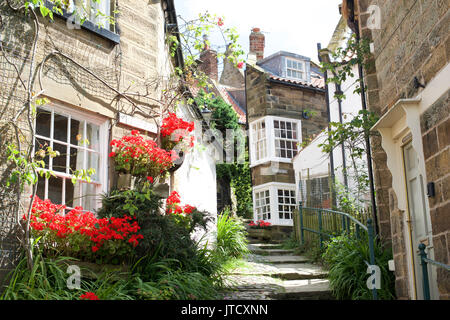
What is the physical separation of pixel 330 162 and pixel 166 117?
24.6 ft

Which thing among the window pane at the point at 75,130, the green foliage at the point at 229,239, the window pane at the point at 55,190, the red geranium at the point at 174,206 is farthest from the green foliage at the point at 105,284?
the green foliage at the point at 229,239

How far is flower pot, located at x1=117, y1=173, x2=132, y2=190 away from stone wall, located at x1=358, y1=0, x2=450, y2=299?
3.54m

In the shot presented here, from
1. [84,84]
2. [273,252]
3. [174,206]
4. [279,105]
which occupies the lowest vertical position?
[273,252]

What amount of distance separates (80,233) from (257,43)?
661 inches

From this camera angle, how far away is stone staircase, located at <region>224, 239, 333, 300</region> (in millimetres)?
7152

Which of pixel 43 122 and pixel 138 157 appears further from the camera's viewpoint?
pixel 138 157

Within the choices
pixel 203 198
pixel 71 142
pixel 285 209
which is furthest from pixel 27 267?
pixel 285 209

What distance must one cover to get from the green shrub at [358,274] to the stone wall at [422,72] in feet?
1.73

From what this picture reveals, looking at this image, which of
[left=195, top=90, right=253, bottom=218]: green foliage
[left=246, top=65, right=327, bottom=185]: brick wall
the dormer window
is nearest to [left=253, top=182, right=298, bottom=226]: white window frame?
[left=246, top=65, right=327, bottom=185]: brick wall

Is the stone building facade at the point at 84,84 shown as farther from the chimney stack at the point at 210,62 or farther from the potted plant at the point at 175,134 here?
the chimney stack at the point at 210,62

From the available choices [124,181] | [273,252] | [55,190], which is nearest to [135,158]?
[124,181]

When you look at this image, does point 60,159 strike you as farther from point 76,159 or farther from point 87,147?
point 87,147

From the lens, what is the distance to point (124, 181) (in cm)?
712

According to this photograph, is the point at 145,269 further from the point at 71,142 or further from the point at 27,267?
the point at 71,142
